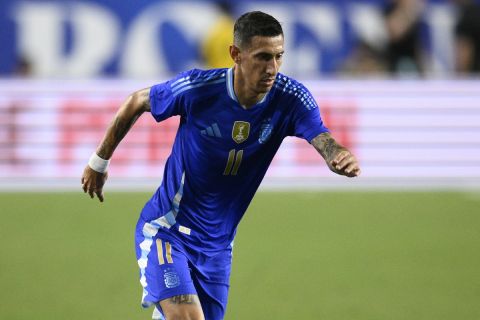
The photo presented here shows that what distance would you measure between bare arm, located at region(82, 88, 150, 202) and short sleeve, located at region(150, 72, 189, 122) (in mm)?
62

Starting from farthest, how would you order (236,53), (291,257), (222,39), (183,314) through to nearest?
(222,39)
(291,257)
(236,53)
(183,314)

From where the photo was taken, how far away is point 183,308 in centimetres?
557

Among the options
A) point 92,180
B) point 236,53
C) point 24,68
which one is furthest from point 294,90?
point 24,68

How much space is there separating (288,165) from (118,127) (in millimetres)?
7205

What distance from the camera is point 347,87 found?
13344mm

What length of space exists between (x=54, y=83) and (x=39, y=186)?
1292 millimetres

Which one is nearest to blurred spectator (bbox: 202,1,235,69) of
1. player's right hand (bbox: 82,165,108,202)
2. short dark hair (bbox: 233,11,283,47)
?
player's right hand (bbox: 82,165,108,202)

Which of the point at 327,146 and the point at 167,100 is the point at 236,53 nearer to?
the point at 167,100

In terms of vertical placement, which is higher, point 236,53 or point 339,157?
point 236,53

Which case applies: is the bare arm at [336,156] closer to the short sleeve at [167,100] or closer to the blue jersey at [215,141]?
the blue jersey at [215,141]

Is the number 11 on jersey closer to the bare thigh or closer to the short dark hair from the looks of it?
the short dark hair

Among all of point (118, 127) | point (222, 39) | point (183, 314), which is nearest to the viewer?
point (183, 314)

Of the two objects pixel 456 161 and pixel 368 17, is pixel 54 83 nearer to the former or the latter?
pixel 456 161

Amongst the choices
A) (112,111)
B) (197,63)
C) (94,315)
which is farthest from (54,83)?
(94,315)
